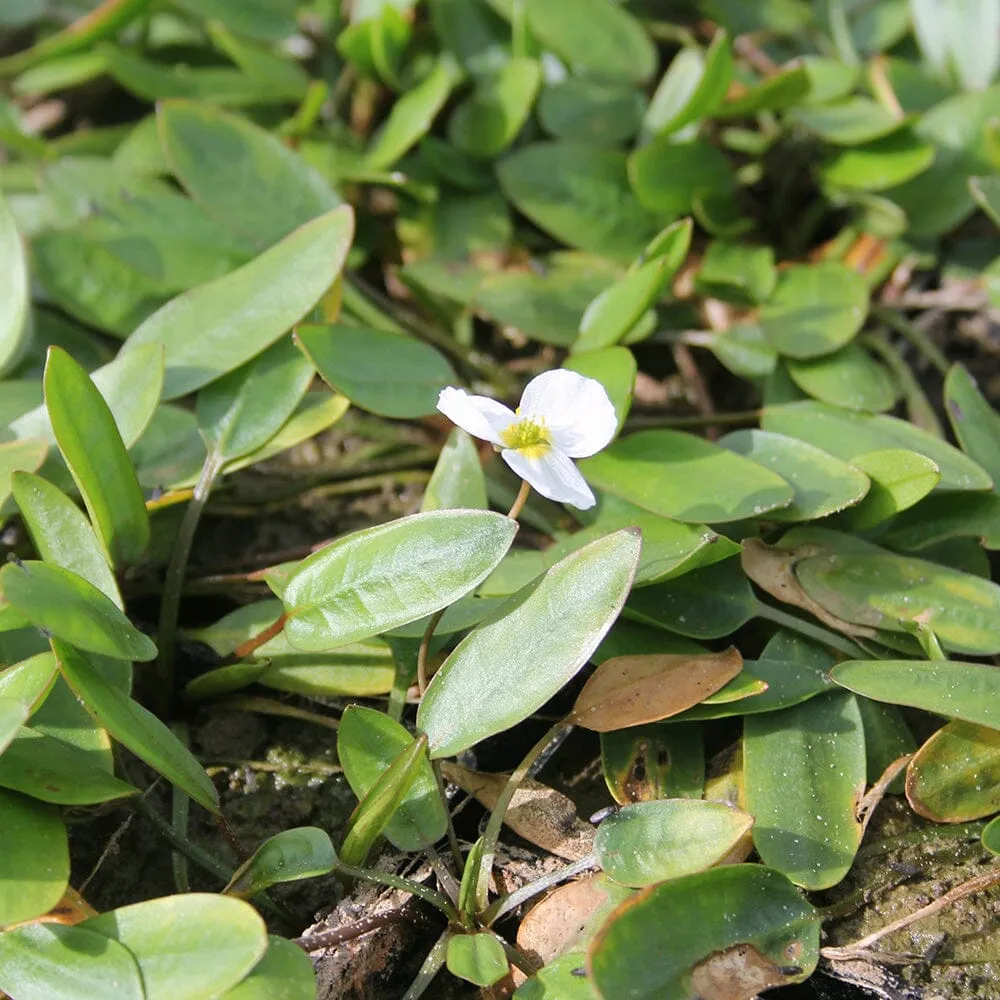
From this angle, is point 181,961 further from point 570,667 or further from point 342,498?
point 342,498

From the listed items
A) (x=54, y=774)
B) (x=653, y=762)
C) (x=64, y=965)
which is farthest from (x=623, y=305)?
(x=64, y=965)

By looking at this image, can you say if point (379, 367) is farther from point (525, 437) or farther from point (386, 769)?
point (386, 769)

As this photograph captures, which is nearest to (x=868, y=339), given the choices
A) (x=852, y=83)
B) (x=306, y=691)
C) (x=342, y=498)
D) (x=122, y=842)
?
(x=852, y=83)

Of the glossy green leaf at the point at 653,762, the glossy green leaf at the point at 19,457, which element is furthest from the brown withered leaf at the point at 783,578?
the glossy green leaf at the point at 19,457

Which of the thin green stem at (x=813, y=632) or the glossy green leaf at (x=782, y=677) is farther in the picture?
the thin green stem at (x=813, y=632)

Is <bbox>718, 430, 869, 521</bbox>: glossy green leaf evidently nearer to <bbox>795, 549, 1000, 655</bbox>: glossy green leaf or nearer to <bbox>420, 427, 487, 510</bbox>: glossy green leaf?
<bbox>795, 549, 1000, 655</bbox>: glossy green leaf

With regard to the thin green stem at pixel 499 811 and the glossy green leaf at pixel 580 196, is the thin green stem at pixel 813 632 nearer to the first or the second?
the thin green stem at pixel 499 811

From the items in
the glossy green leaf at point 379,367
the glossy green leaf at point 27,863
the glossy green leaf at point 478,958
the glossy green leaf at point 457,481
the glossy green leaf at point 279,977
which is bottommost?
the glossy green leaf at point 478,958

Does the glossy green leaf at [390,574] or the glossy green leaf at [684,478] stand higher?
the glossy green leaf at [390,574]
